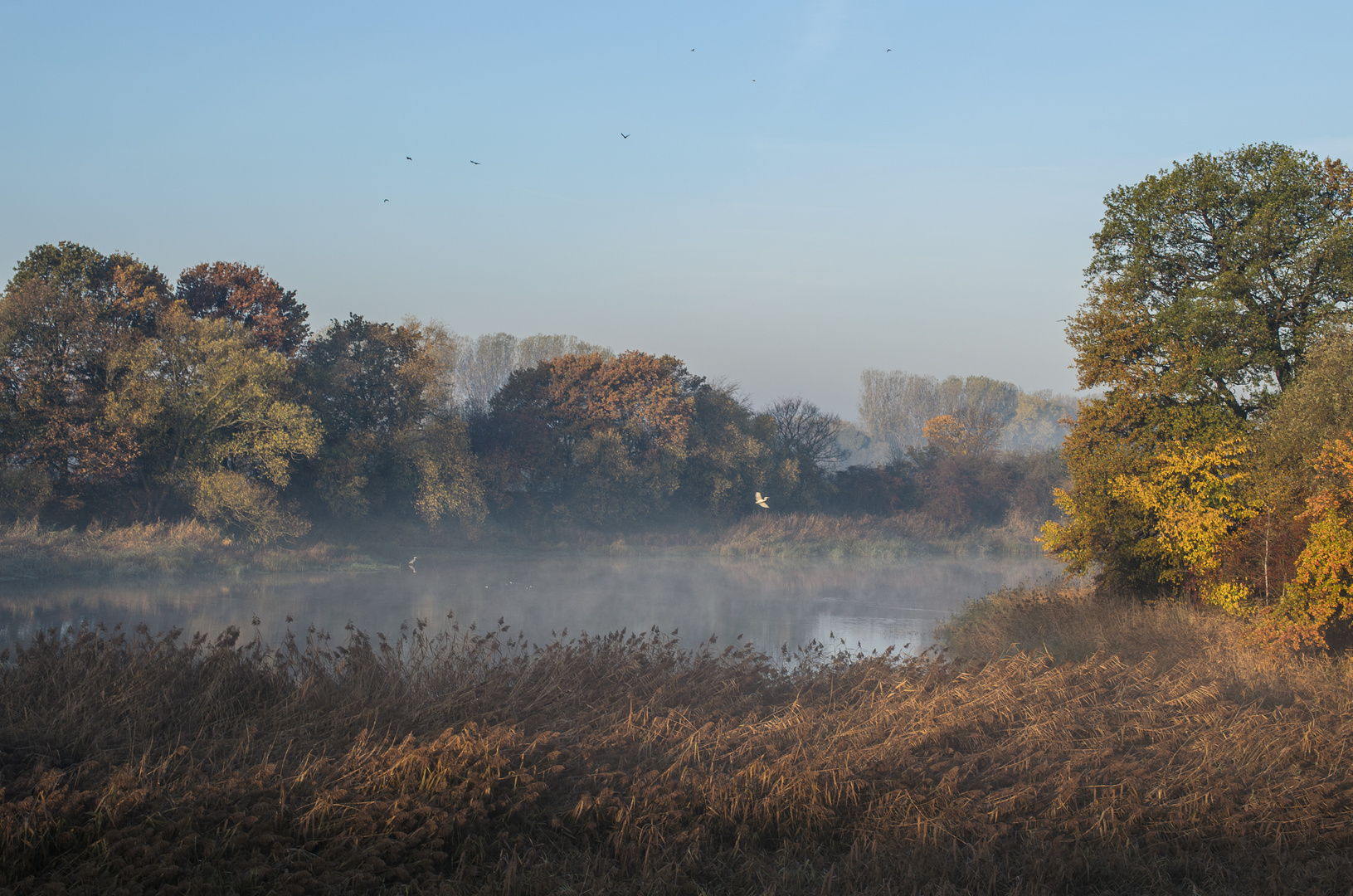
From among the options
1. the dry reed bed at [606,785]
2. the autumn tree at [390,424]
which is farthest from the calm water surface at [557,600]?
the dry reed bed at [606,785]

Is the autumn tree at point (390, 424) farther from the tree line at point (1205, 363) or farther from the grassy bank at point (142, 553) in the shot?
the tree line at point (1205, 363)

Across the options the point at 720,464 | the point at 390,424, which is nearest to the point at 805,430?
the point at 720,464

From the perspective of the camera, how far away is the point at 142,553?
27.9 metres

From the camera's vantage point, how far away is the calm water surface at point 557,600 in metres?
20.6

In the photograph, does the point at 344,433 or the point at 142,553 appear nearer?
the point at 142,553

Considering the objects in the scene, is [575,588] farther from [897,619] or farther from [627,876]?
[627,876]

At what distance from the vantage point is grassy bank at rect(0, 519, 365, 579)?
2555 centimetres

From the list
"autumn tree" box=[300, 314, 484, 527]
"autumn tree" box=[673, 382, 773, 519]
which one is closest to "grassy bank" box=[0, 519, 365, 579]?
"autumn tree" box=[300, 314, 484, 527]

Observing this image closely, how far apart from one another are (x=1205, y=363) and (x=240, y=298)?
32.3 metres

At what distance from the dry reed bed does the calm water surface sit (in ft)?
25.7

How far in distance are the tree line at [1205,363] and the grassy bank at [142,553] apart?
2341cm

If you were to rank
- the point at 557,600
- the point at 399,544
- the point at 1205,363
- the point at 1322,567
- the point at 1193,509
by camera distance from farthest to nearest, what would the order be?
the point at 399,544 < the point at 557,600 < the point at 1205,363 < the point at 1193,509 < the point at 1322,567

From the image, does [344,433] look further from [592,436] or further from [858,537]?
[858,537]

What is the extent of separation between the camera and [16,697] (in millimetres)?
6848
